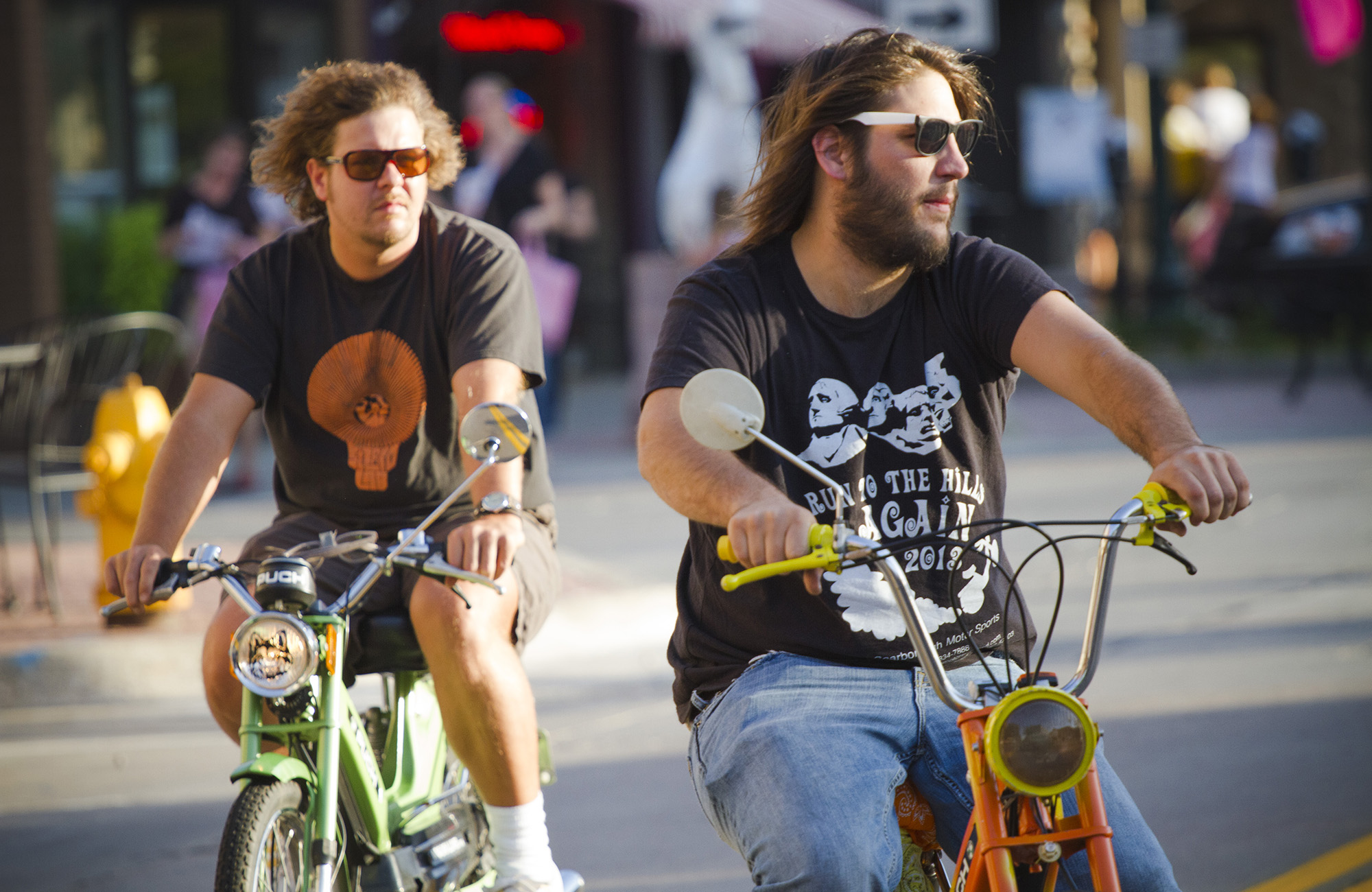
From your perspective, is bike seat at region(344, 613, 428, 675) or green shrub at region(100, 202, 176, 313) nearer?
bike seat at region(344, 613, 428, 675)

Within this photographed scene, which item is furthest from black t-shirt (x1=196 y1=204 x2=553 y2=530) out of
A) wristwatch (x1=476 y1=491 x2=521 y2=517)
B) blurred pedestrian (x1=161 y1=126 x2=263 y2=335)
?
blurred pedestrian (x1=161 y1=126 x2=263 y2=335)

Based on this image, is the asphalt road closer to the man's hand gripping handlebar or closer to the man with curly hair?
the man with curly hair

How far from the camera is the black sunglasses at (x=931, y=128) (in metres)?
2.79

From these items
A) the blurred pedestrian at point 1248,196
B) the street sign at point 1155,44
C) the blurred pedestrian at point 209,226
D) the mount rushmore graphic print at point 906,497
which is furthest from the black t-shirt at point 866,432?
the blurred pedestrian at point 1248,196

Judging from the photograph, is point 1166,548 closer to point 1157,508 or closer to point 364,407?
point 1157,508

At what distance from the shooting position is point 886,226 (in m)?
2.86

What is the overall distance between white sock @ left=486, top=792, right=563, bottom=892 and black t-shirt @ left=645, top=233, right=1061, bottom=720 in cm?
68

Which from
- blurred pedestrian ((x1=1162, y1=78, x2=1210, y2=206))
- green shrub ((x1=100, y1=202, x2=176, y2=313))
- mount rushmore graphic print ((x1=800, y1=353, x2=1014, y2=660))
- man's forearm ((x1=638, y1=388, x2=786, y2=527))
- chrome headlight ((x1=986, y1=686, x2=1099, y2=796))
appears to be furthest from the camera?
blurred pedestrian ((x1=1162, y1=78, x2=1210, y2=206))

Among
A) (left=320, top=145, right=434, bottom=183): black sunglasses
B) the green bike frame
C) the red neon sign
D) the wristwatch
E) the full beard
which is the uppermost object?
the red neon sign

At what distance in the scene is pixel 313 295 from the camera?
3.82 m

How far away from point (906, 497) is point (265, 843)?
52.1 inches

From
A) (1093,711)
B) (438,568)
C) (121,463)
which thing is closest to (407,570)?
(438,568)

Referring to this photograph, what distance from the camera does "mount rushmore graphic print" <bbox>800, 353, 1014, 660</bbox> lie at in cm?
275

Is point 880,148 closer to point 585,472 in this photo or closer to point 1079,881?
point 1079,881
